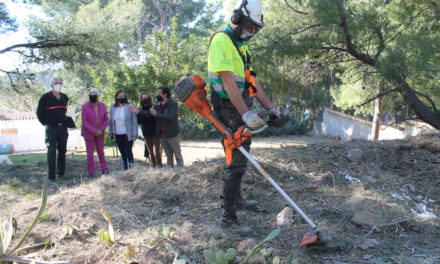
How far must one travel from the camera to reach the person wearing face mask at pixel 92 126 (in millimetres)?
6316

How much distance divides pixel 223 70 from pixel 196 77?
1.22 ft

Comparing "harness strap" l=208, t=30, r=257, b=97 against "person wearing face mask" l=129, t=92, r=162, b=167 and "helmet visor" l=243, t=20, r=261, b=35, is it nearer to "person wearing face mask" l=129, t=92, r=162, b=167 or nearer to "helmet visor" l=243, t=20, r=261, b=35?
"helmet visor" l=243, t=20, r=261, b=35

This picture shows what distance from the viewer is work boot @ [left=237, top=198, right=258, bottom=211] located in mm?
3660

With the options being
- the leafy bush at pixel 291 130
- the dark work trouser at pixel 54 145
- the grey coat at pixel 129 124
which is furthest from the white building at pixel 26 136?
the grey coat at pixel 129 124

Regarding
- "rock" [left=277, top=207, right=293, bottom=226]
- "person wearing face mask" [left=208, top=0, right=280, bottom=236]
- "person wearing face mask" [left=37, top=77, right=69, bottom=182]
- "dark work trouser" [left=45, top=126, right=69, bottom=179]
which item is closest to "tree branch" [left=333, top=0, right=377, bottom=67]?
"person wearing face mask" [left=208, top=0, right=280, bottom=236]

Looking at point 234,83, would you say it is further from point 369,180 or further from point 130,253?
point 369,180

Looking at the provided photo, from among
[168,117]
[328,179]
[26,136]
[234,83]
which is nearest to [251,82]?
[234,83]

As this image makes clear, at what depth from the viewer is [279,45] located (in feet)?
19.8

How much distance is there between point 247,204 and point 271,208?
0.29 meters

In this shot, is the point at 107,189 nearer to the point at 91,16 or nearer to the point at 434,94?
the point at 91,16

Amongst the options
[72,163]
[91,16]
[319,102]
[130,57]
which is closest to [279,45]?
[91,16]

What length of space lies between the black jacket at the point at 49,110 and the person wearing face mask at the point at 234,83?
147 inches

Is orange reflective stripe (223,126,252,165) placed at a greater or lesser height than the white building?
greater

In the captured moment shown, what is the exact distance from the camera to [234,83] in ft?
9.78
